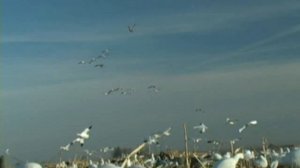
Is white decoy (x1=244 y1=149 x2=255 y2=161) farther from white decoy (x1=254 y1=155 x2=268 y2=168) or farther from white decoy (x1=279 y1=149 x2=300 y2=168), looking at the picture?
white decoy (x1=279 y1=149 x2=300 y2=168)

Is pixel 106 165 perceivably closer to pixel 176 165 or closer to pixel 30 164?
pixel 30 164

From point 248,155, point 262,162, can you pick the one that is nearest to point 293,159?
point 262,162

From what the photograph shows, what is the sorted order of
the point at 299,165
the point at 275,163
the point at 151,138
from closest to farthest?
1. the point at 151,138
2. the point at 299,165
3. the point at 275,163

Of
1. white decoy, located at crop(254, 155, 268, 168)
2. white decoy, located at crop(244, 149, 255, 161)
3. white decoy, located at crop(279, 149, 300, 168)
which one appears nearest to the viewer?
white decoy, located at crop(279, 149, 300, 168)

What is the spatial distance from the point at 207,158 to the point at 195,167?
1154mm

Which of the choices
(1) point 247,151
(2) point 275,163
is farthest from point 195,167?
(2) point 275,163

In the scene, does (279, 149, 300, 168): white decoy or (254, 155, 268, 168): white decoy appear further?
(254, 155, 268, 168): white decoy

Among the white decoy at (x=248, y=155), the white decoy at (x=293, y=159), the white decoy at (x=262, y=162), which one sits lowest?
the white decoy at (x=293, y=159)

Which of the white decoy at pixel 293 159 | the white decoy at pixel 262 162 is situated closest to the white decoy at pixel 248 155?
the white decoy at pixel 262 162

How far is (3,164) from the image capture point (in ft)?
12.3

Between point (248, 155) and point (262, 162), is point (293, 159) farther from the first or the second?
point (248, 155)

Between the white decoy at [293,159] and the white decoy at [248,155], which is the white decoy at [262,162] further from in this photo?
the white decoy at [293,159]

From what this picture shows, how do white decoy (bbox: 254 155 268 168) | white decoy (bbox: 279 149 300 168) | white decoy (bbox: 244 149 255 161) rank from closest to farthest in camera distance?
1. white decoy (bbox: 279 149 300 168)
2. white decoy (bbox: 254 155 268 168)
3. white decoy (bbox: 244 149 255 161)

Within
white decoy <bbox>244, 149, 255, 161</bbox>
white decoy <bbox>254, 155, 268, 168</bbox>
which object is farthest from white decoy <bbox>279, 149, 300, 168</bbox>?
white decoy <bbox>244, 149, 255, 161</bbox>
